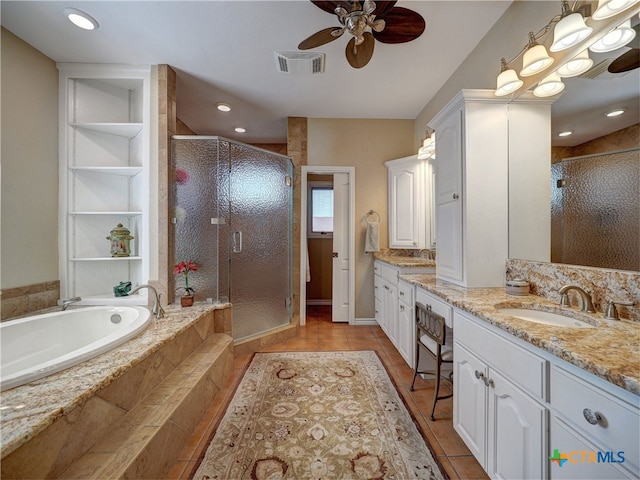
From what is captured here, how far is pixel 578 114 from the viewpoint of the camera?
1207 mm

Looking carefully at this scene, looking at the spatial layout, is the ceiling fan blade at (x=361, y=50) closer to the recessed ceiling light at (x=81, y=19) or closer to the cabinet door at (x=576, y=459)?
the recessed ceiling light at (x=81, y=19)

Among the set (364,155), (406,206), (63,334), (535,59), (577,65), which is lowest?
(63,334)

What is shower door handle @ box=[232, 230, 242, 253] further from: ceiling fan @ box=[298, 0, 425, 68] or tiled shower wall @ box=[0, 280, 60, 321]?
ceiling fan @ box=[298, 0, 425, 68]

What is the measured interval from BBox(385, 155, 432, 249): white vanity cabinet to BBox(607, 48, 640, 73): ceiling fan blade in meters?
1.63

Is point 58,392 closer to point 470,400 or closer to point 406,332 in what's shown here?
point 470,400

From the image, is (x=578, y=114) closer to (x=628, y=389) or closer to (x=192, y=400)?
(x=628, y=389)

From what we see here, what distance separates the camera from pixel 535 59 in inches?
50.5

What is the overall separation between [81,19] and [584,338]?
10.4 feet

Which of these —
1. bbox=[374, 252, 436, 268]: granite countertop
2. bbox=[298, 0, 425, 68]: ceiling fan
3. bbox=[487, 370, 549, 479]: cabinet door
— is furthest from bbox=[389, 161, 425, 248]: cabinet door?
bbox=[487, 370, 549, 479]: cabinet door

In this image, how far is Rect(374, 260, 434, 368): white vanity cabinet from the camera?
204cm

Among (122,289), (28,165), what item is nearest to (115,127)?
(28,165)

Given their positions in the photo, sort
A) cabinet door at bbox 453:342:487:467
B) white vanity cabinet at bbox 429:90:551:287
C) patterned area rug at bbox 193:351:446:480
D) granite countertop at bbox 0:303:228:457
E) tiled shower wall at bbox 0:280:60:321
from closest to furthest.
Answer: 1. granite countertop at bbox 0:303:228:457
2. cabinet door at bbox 453:342:487:467
3. patterned area rug at bbox 193:351:446:480
4. white vanity cabinet at bbox 429:90:551:287
5. tiled shower wall at bbox 0:280:60:321

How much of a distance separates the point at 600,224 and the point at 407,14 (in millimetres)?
1453

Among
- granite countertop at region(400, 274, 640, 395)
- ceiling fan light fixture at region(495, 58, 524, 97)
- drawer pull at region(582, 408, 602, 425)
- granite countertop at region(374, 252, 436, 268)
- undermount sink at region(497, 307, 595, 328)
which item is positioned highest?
ceiling fan light fixture at region(495, 58, 524, 97)
